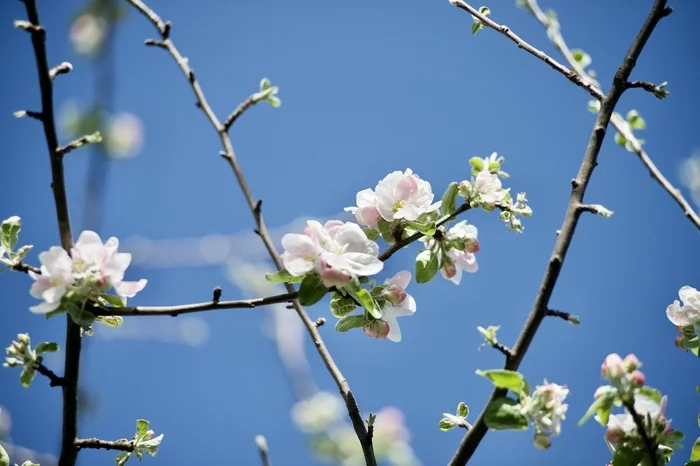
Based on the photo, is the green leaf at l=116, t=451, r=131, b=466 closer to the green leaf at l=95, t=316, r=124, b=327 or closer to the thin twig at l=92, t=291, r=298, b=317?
the green leaf at l=95, t=316, r=124, b=327

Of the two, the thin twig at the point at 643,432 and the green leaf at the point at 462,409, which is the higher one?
the green leaf at the point at 462,409

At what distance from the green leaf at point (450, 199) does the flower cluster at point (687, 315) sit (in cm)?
49

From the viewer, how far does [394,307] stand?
127cm

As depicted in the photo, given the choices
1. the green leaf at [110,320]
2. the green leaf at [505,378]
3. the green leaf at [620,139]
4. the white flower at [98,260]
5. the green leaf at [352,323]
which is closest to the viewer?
the green leaf at [505,378]

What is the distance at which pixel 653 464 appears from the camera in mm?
1001

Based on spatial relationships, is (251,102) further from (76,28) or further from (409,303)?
(76,28)

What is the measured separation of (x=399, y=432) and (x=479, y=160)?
2661mm

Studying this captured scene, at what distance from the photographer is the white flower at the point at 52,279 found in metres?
1.00

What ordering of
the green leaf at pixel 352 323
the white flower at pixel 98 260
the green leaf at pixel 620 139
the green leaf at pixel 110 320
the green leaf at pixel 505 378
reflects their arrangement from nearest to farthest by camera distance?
the green leaf at pixel 505 378, the white flower at pixel 98 260, the green leaf at pixel 110 320, the green leaf at pixel 352 323, the green leaf at pixel 620 139

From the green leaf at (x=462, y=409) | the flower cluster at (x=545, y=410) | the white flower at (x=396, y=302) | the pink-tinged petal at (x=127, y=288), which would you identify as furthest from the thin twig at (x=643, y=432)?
the pink-tinged petal at (x=127, y=288)

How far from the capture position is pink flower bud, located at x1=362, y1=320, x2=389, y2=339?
1.26m

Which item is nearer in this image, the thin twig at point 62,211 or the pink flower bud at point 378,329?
the thin twig at point 62,211

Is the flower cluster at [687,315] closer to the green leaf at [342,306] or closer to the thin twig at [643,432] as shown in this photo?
the thin twig at [643,432]

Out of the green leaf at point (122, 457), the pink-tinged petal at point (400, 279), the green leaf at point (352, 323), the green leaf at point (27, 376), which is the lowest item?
the green leaf at point (122, 457)
